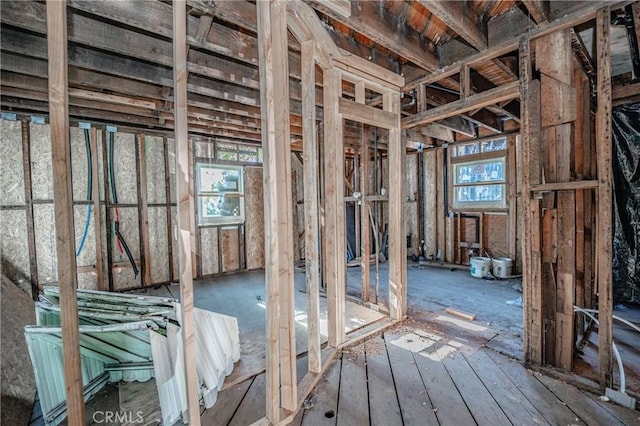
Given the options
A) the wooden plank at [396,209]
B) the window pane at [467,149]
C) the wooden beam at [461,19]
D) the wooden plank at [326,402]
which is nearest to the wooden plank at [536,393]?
the wooden plank at [396,209]

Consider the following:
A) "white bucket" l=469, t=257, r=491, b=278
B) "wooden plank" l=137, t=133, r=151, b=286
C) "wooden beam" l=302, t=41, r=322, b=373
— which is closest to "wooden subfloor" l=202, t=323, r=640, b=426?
"wooden beam" l=302, t=41, r=322, b=373

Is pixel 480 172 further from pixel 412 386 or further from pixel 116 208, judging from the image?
pixel 116 208

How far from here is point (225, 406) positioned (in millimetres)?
1802

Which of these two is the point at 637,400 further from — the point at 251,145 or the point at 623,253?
the point at 251,145

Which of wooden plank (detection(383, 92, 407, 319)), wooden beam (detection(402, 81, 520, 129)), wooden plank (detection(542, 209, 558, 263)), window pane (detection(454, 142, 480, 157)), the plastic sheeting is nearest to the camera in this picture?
wooden plank (detection(542, 209, 558, 263))

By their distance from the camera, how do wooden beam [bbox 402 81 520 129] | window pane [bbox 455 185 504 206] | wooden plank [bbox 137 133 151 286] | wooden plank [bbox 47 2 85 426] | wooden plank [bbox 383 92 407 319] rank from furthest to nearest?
1. window pane [bbox 455 185 504 206]
2. wooden plank [bbox 137 133 151 286]
3. wooden plank [bbox 383 92 407 319]
4. wooden beam [bbox 402 81 520 129]
5. wooden plank [bbox 47 2 85 426]

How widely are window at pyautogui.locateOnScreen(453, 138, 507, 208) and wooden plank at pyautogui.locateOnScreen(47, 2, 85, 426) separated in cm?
608

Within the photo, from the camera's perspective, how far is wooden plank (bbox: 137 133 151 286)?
468 centimetres

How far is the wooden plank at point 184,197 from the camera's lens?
1092 mm

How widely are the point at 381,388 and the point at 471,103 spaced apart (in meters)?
2.52

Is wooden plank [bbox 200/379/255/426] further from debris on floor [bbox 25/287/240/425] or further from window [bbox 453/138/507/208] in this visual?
window [bbox 453/138/507/208]

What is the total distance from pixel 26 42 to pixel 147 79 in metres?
0.87

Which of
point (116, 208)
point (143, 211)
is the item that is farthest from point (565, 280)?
point (116, 208)

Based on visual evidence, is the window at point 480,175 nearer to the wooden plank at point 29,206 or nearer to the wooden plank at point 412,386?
the wooden plank at point 412,386
